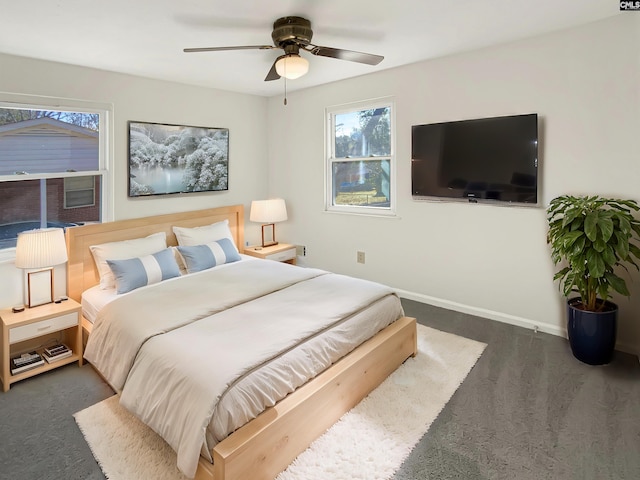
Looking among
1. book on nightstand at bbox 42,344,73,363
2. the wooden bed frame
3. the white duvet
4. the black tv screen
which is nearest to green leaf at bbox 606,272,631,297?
the black tv screen

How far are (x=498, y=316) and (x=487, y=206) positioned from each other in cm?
105

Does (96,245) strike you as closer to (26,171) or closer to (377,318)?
(26,171)

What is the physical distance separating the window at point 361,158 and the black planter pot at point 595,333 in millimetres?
2055

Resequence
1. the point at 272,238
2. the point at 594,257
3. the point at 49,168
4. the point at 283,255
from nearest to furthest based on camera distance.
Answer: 1. the point at 594,257
2. the point at 49,168
3. the point at 283,255
4. the point at 272,238

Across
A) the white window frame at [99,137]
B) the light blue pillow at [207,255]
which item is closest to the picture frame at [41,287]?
the white window frame at [99,137]

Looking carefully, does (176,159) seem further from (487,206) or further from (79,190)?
(487,206)

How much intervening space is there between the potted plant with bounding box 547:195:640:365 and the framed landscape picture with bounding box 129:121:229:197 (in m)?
3.55

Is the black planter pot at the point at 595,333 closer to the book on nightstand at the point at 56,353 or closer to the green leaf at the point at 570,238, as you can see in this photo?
the green leaf at the point at 570,238

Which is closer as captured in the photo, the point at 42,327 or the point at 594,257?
the point at 594,257

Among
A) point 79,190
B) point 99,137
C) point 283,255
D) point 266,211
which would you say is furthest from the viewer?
point 283,255

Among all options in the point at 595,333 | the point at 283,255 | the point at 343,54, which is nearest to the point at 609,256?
the point at 595,333

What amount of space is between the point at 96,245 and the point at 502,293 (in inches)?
149

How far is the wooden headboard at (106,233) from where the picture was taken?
3.41m

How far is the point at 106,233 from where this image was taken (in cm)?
368
